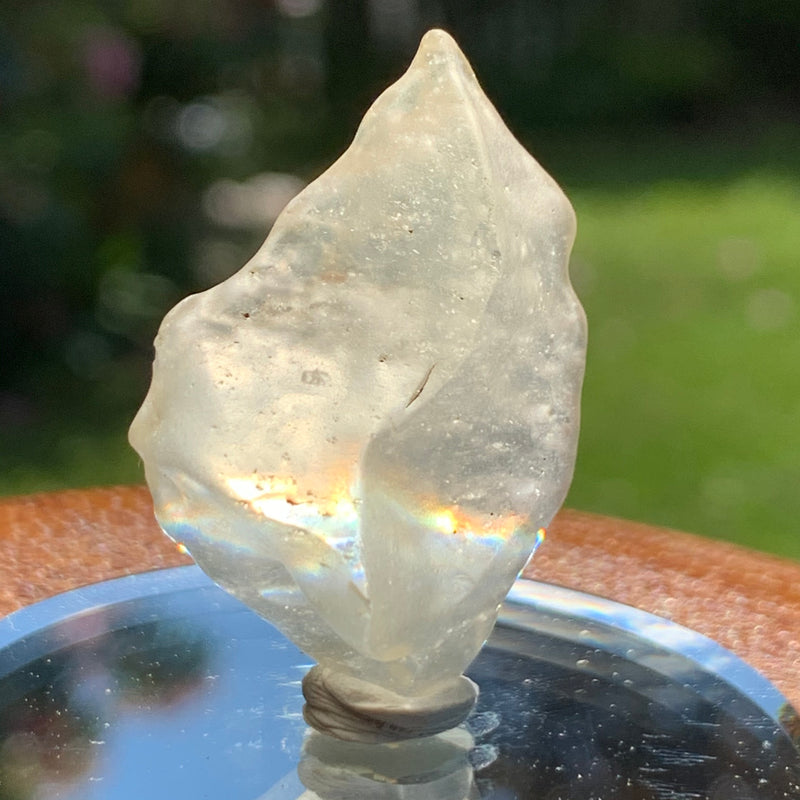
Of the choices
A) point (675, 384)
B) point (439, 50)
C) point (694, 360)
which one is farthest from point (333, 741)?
point (694, 360)

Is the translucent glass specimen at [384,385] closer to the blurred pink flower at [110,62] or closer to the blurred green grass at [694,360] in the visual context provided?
the blurred green grass at [694,360]

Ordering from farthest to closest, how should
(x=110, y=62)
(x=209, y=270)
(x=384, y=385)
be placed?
(x=209, y=270)
(x=110, y=62)
(x=384, y=385)

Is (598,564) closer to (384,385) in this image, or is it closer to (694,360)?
(384,385)

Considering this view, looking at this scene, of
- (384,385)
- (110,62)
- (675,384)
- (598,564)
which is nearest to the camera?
(384,385)

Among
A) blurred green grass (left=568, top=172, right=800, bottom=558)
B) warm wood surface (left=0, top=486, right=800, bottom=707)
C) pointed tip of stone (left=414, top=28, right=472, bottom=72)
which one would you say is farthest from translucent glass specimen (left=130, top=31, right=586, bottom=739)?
blurred green grass (left=568, top=172, right=800, bottom=558)

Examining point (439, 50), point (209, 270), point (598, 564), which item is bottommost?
point (209, 270)

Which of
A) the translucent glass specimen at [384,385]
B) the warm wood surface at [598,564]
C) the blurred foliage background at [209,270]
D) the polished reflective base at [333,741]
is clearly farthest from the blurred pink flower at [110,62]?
the translucent glass specimen at [384,385]

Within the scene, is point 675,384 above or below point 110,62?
below
